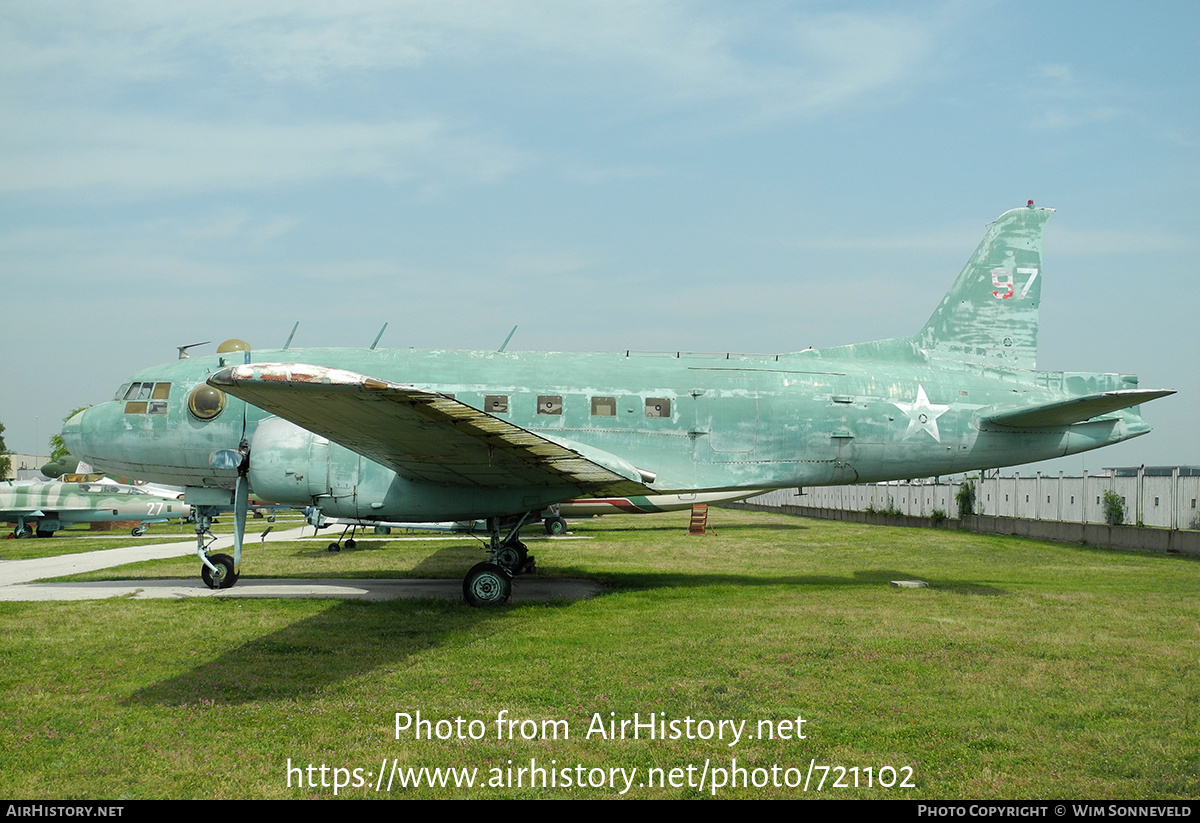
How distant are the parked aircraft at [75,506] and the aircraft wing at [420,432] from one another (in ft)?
97.9

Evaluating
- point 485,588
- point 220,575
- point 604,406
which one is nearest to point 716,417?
point 604,406

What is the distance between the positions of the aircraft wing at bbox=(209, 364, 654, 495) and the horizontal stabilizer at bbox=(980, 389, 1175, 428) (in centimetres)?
810

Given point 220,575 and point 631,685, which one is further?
point 220,575

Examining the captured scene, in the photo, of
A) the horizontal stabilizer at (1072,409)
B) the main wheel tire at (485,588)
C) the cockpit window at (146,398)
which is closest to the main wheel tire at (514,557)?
the main wheel tire at (485,588)

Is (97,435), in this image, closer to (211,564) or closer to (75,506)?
(211,564)

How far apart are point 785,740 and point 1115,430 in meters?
14.6

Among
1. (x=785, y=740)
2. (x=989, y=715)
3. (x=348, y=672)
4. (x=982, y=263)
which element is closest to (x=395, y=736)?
(x=348, y=672)

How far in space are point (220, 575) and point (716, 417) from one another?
10856mm

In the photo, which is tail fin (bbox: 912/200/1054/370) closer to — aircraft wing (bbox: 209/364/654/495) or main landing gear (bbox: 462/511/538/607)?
aircraft wing (bbox: 209/364/654/495)

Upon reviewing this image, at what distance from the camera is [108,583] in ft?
60.9

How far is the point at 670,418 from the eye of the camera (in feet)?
55.7

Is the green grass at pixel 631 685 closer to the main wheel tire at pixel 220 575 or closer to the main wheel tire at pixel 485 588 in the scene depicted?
the main wheel tire at pixel 485 588

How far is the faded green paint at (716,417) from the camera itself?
1527cm

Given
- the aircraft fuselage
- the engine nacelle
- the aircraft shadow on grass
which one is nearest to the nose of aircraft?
the aircraft fuselage
